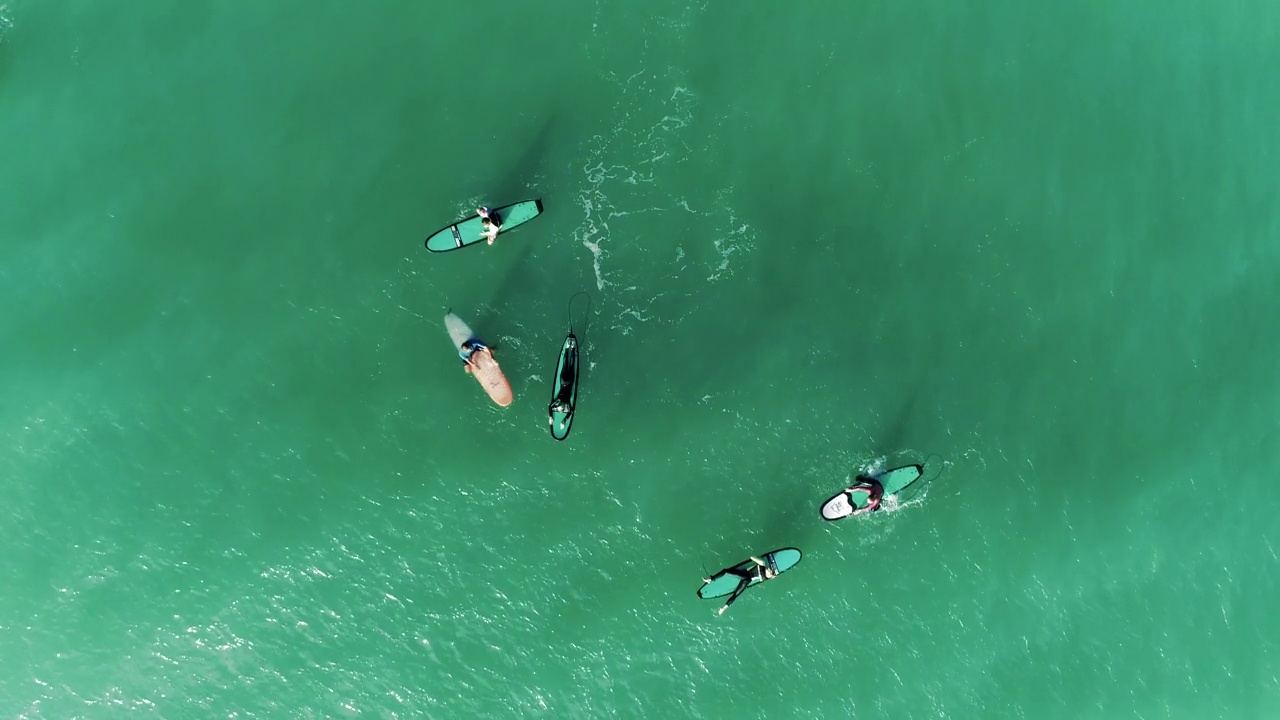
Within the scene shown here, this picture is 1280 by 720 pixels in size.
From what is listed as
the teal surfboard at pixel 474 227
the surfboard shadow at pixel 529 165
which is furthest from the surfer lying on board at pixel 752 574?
the surfboard shadow at pixel 529 165

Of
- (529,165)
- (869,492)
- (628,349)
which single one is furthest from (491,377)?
(869,492)

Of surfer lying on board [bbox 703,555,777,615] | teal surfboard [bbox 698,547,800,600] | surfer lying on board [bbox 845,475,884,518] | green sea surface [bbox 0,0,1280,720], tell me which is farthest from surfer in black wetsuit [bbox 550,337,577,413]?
surfer lying on board [bbox 845,475,884,518]

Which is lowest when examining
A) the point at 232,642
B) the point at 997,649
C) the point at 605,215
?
the point at 997,649

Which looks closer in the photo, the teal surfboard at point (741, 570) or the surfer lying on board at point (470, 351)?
the surfer lying on board at point (470, 351)

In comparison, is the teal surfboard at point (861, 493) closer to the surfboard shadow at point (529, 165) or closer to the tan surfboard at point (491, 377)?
the tan surfboard at point (491, 377)

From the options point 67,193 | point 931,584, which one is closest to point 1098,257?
point 931,584

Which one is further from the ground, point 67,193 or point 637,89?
point 67,193

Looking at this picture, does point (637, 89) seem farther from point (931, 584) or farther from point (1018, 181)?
point (931, 584)
